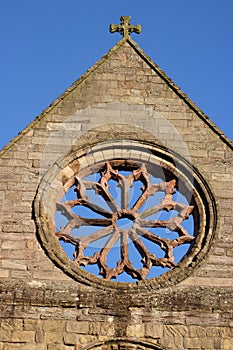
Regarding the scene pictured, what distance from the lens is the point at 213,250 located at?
17.8 metres

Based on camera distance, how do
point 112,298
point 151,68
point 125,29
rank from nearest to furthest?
point 112,298
point 151,68
point 125,29

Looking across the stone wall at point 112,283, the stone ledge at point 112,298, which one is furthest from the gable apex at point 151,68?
the stone ledge at point 112,298

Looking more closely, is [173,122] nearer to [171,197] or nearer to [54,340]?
[171,197]

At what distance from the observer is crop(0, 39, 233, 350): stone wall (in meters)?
16.8

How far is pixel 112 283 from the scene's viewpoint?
57.1 feet

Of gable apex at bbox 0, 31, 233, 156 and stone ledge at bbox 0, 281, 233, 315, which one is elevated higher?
gable apex at bbox 0, 31, 233, 156

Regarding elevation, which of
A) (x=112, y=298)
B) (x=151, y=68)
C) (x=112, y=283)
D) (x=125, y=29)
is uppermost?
(x=125, y=29)

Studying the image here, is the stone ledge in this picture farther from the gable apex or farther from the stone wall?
the gable apex

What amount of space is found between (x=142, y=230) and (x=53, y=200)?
4.17ft

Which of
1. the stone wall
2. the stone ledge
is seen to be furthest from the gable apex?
the stone ledge

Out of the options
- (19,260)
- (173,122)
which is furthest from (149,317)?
(173,122)

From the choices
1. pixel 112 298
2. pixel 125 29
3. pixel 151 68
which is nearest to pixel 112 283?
pixel 112 298

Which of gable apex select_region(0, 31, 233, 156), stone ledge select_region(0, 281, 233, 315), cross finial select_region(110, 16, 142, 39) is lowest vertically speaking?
stone ledge select_region(0, 281, 233, 315)

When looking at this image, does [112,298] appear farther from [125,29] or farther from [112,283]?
[125,29]
